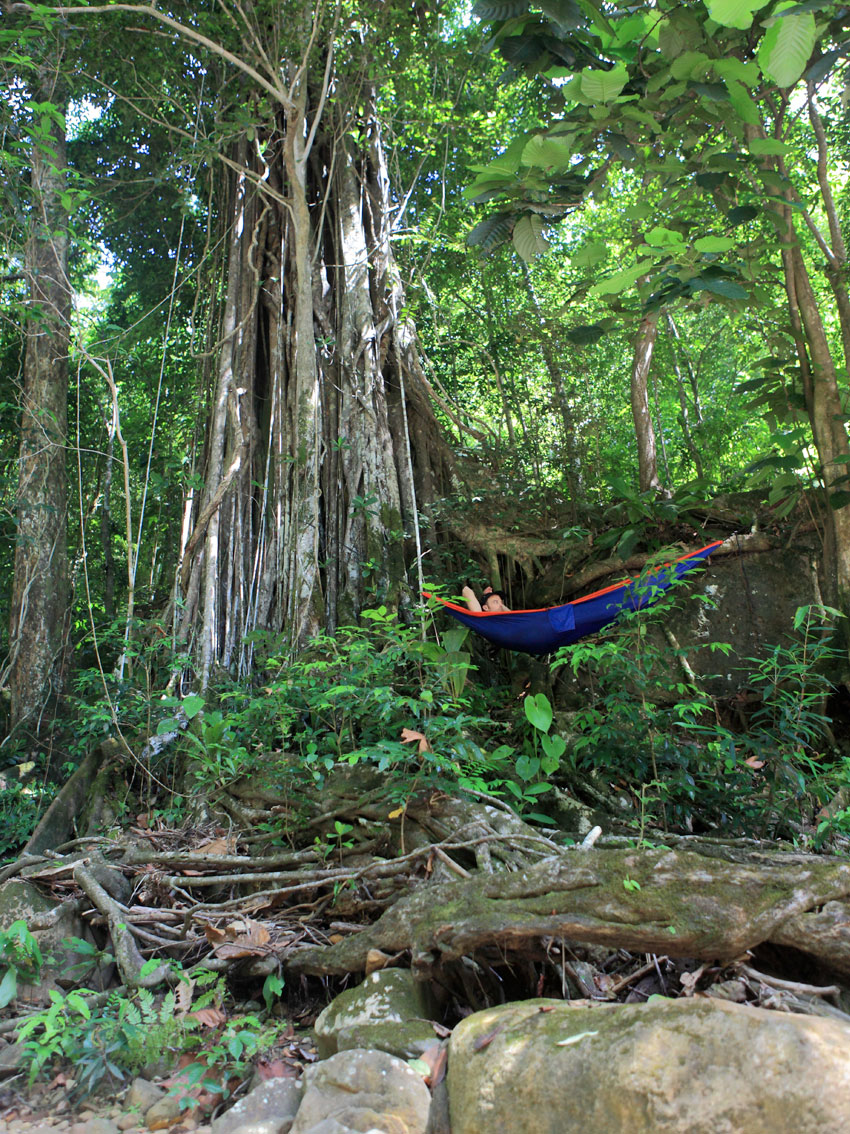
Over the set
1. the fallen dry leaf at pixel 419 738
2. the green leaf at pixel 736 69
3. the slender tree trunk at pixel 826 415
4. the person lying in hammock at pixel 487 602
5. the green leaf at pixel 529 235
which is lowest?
the fallen dry leaf at pixel 419 738

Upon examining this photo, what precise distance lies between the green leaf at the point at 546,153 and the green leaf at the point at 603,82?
0.40 ft

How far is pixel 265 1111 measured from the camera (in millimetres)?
1311

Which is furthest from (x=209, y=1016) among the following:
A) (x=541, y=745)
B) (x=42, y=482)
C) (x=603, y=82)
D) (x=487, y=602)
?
(x=42, y=482)

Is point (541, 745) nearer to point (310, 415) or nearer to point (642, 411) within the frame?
point (310, 415)

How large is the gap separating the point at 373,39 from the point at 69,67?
5.75 feet

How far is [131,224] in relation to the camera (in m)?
5.94

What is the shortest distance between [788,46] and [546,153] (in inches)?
22.0

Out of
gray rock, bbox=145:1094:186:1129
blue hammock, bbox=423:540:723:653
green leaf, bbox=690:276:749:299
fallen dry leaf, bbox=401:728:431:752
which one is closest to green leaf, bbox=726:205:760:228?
green leaf, bbox=690:276:749:299

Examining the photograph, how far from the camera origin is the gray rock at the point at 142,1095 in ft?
4.62

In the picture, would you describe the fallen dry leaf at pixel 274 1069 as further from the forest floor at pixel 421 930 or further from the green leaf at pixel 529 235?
the green leaf at pixel 529 235

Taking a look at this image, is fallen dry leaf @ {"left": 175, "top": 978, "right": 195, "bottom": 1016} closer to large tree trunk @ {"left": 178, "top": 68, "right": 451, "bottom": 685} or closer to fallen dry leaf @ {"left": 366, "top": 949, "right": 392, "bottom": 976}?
fallen dry leaf @ {"left": 366, "top": 949, "right": 392, "bottom": 976}

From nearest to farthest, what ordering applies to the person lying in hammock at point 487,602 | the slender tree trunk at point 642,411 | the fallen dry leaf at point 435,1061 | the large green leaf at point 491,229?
1. the fallen dry leaf at point 435,1061
2. the large green leaf at point 491,229
3. the person lying in hammock at point 487,602
4. the slender tree trunk at point 642,411

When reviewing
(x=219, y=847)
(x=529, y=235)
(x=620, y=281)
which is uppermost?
(x=529, y=235)

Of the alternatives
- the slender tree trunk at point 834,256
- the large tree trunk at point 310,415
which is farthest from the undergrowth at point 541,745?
the slender tree trunk at point 834,256
